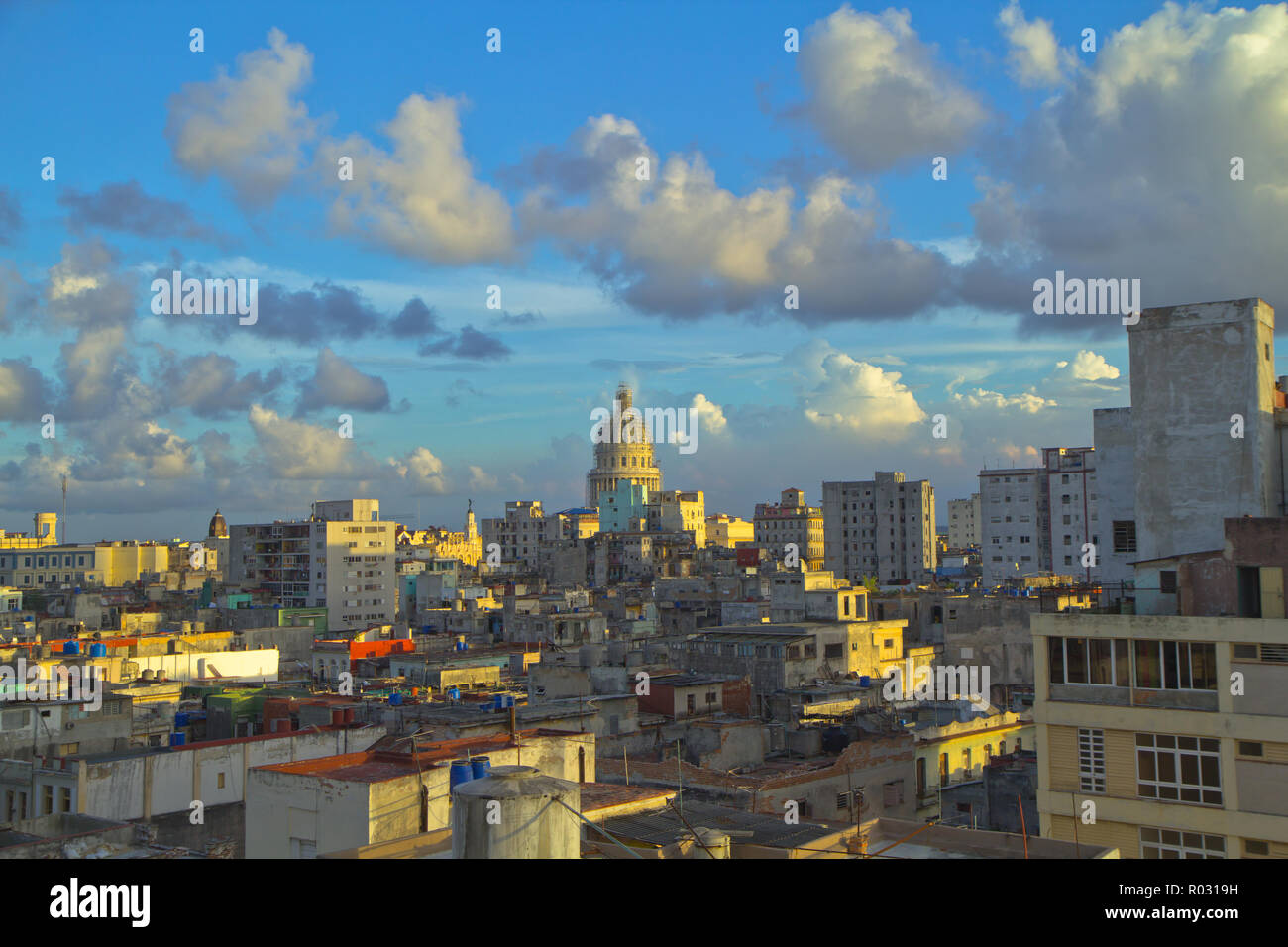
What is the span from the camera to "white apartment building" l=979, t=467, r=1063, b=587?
10556 centimetres

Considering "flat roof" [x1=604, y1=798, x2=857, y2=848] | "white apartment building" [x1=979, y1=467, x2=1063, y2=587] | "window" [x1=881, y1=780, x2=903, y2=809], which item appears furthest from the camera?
"white apartment building" [x1=979, y1=467, x2=1063, y2=587]

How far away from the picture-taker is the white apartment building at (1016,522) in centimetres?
10556

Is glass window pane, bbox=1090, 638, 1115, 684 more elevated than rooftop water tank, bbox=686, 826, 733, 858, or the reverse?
glass window pane, bbox=1090, 638, 1115, 684

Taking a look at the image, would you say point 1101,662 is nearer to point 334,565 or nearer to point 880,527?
point 334,565

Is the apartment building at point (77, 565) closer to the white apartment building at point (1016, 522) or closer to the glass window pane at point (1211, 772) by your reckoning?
the white apartment building at point (1016, 522)

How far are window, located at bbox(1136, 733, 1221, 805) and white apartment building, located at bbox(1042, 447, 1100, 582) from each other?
8527 cm

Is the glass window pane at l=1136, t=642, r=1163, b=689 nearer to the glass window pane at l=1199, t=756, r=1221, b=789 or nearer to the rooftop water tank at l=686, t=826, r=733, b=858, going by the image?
the glass window pane at l=1199, t=756, r=1221, b=789

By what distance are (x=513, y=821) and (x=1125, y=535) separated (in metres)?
23.5

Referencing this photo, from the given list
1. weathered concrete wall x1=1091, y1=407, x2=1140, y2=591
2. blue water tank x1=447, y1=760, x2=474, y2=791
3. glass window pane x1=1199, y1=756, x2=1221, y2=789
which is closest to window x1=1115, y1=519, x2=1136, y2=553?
weathered concrete wall x1=1091, y1=407, x2=1140, y2=591

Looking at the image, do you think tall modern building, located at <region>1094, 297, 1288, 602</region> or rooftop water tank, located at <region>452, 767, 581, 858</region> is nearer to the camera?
rooftop water tank, located at <region>452, 767, 581, 858</region>

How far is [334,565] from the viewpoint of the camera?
102562mm
